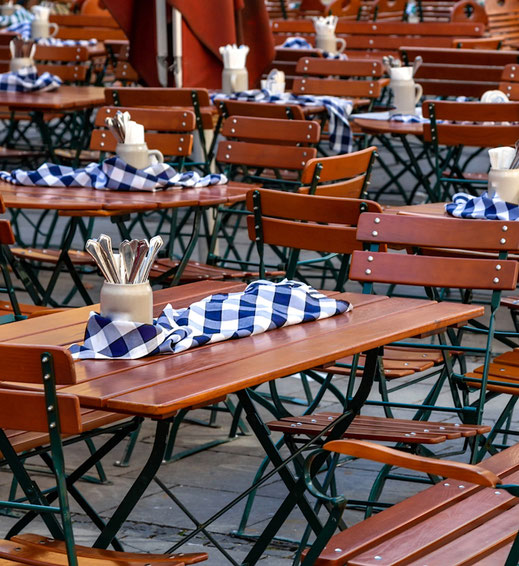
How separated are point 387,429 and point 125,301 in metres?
0.84

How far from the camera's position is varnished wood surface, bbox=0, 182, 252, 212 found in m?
4.67

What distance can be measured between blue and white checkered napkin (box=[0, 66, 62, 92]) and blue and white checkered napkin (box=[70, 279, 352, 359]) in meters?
4.85

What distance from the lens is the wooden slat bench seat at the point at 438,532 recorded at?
7.88ft

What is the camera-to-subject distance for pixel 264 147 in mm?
5953

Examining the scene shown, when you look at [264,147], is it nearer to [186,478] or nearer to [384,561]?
[186,478]

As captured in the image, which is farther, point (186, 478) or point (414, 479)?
point (186, 478)

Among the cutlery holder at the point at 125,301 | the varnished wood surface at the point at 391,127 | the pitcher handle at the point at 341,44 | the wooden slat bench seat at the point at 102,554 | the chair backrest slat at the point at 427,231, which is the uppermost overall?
the pitcher handle at the point at 341,44

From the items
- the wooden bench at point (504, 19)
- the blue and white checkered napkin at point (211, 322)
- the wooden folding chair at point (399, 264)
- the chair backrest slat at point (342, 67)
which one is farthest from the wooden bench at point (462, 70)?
the blue and white checkered napkin at point (211, 322)

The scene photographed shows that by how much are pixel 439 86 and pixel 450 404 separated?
11.8 feet

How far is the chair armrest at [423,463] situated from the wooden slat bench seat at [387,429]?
73cm

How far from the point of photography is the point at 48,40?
10.2 meters

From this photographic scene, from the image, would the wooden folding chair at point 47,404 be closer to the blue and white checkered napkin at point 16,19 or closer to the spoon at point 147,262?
the spoon at point 147,262

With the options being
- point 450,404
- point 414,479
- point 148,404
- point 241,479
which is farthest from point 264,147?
point 148,404

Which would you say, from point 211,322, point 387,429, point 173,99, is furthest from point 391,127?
point 211,322
